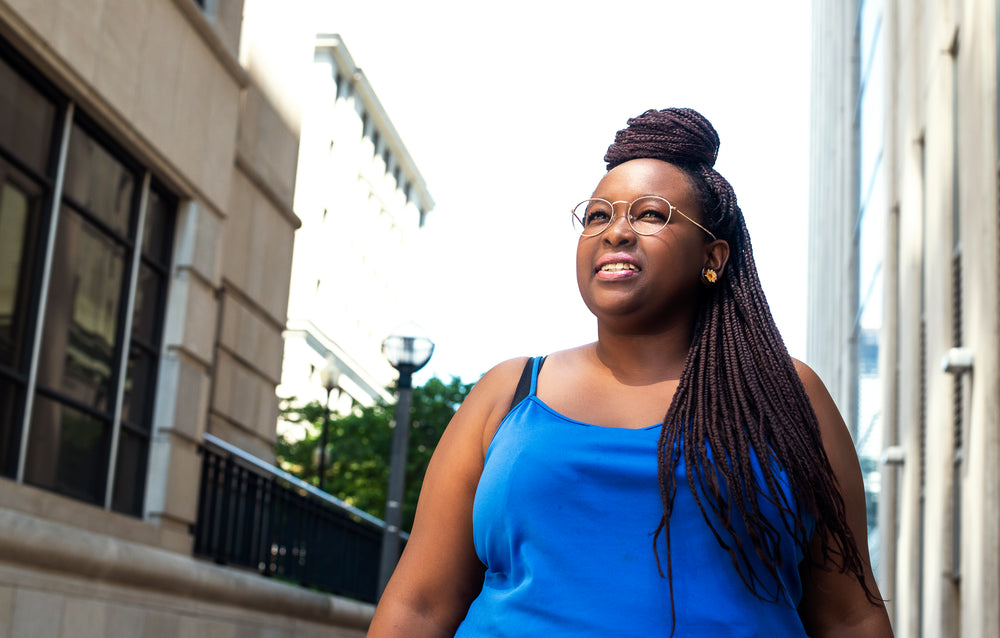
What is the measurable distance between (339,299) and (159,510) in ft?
215

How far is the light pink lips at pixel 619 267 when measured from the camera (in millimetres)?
2436

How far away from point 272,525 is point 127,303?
147 inches

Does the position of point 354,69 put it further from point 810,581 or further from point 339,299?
point 810,581

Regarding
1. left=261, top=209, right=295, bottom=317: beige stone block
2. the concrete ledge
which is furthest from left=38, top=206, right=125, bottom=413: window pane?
left=261, top=209, right=295, bottom=317: beige stone block

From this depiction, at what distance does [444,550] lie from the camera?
245 cm

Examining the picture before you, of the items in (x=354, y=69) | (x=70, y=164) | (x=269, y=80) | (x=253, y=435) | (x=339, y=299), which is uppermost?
(x=354, y=69)

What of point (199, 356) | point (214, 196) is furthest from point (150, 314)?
point (214, 196)

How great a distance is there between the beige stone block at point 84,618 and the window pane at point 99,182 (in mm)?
2882

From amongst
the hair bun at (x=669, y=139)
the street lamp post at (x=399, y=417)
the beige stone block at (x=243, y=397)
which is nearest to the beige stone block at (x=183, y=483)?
the beige stone block at (x=243, y=397)

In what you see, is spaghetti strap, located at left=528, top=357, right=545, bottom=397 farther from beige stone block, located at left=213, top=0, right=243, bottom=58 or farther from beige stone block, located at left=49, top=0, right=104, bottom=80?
beige stone block, located at left=213, top=0, right=243, bottom=58

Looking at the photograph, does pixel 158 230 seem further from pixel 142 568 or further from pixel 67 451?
pixel 142 568

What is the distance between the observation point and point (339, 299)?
7562cm

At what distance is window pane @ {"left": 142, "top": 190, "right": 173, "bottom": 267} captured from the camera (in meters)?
10.7

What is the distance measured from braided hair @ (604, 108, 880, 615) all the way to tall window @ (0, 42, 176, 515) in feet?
21.8
